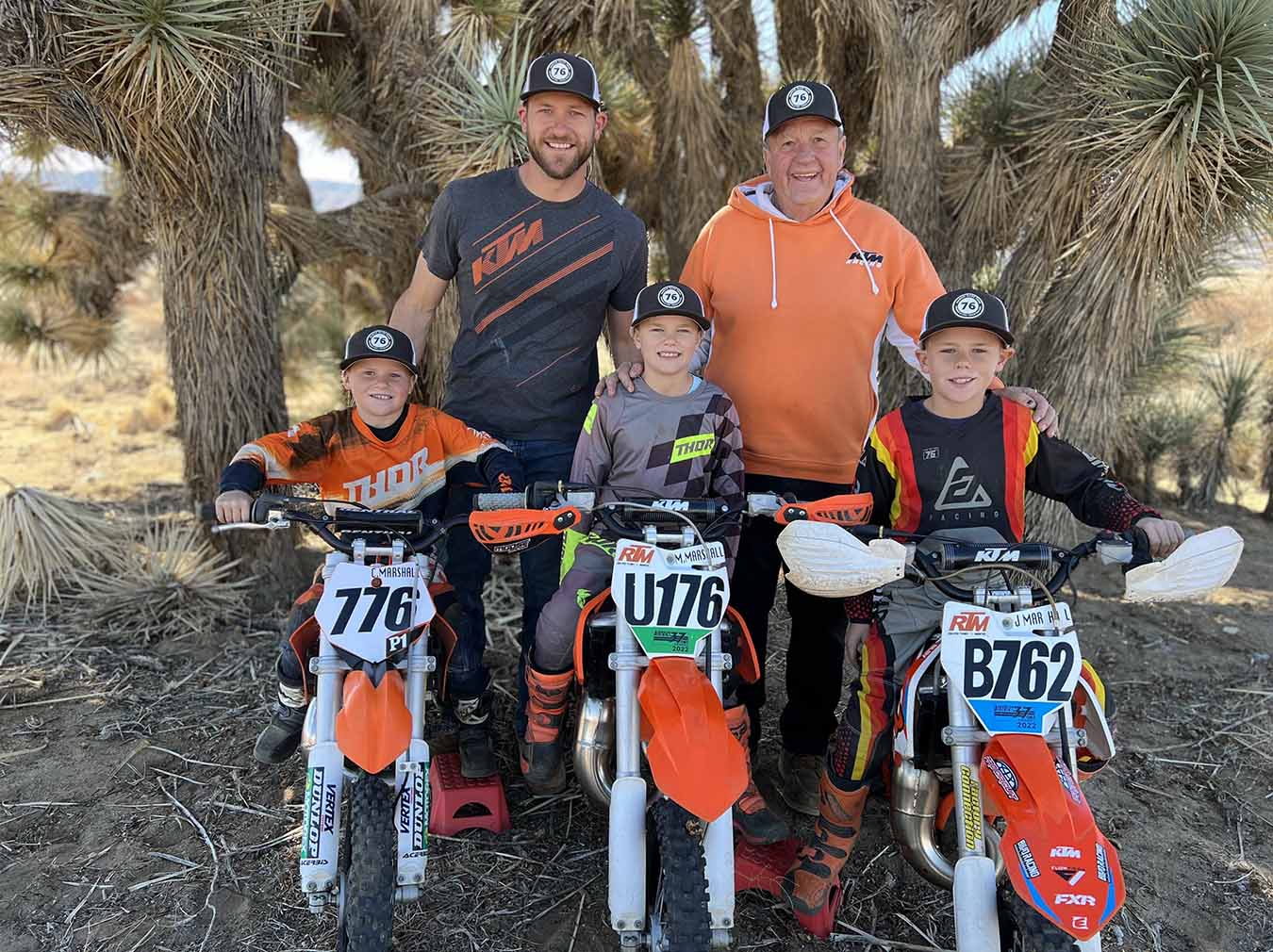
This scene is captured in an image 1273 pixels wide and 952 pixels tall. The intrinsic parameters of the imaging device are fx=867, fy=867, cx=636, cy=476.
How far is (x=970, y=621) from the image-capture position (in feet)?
7.52

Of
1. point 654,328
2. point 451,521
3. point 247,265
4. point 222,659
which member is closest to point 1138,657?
point 654,328

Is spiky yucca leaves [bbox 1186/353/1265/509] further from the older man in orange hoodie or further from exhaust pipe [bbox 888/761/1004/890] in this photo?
→ exhaust pipe [bbox 888/761/1004/890]

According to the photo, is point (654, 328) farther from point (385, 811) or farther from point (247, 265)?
point (247, 265)

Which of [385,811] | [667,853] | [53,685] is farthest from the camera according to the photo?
[53,685]

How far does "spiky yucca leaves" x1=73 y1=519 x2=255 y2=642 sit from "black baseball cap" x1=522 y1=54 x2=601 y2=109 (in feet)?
10.6

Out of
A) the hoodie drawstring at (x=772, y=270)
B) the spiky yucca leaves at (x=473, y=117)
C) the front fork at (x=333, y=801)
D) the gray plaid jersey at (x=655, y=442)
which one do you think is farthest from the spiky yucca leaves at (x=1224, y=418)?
the front fork at (x=333, y=801)

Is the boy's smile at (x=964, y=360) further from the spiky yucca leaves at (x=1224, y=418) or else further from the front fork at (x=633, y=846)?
the spiky yucca leaves at (x=1224, y=418)

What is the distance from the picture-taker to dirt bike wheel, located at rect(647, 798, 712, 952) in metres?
2.09

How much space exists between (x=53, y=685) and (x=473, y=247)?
290 centimetres

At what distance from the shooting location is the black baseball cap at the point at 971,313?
2588mm

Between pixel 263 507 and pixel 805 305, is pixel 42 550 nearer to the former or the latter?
pixel 263 507

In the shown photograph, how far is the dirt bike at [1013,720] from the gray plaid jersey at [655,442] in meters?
0.75

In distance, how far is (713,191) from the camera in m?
6.00

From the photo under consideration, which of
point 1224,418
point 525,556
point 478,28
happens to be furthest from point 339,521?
point 1224,418
